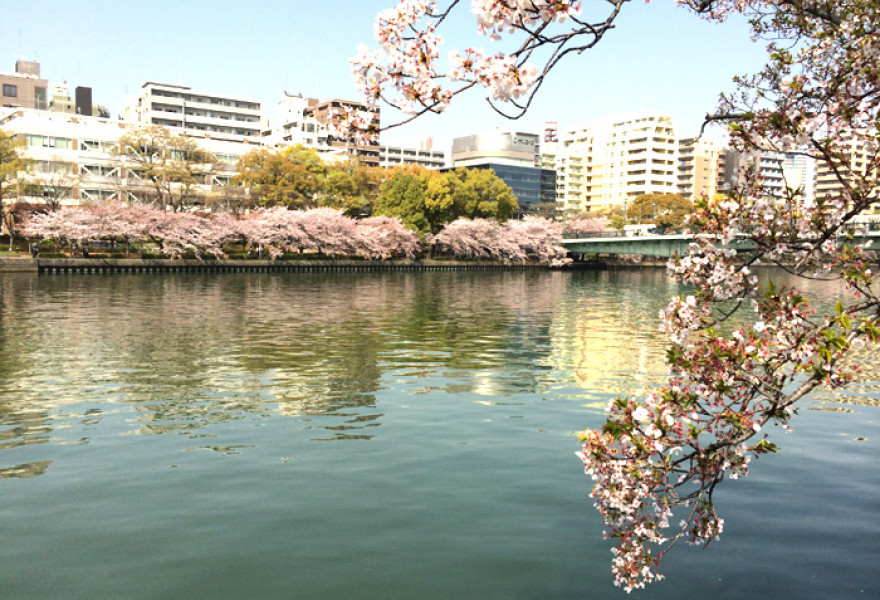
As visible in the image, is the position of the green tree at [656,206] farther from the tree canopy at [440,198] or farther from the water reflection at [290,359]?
the water reflection at [290,359]

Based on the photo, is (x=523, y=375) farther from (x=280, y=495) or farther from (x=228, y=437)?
(x=280, y=495)

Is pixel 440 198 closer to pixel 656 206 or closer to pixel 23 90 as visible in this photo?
pixel 656 206

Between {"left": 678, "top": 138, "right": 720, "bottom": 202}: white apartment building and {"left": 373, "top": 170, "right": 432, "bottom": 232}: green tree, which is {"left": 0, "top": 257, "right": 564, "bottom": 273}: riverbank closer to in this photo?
{"left": 373, "top": 170, "right": 432, "bottom": 232}: green tree

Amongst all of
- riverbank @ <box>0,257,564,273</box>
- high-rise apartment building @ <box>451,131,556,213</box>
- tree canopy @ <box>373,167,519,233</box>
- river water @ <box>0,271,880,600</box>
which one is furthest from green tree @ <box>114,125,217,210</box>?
high-rise apartment building @ <box>451,131,556,213</box>

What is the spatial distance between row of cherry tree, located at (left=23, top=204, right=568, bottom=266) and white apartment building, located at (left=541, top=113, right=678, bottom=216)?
209ft

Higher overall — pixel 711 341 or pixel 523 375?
pixel 711 341

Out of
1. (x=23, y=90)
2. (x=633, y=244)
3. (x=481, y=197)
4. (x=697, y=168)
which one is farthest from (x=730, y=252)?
(x=697, y=168)

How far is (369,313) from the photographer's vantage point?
3412 cm

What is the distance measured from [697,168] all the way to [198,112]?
398ft

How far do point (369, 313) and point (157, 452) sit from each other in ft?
75.3

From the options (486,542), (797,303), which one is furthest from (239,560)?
(797,303)

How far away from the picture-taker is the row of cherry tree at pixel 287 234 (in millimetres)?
67062

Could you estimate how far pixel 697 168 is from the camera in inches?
7185

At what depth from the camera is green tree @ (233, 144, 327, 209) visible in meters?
84.4
